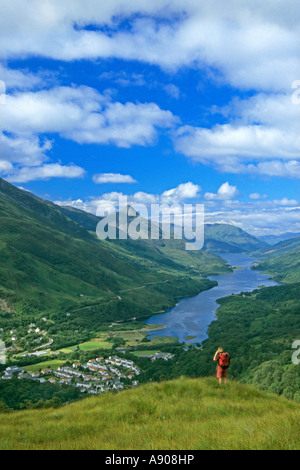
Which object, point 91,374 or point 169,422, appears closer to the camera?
point 169,422

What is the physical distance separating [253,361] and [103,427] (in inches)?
4689

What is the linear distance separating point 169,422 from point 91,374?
11126cm

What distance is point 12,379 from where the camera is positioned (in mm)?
103062

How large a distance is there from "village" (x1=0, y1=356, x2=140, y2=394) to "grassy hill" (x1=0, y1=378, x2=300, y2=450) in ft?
276

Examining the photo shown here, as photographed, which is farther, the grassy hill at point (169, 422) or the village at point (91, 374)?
the village at point (91, 374)

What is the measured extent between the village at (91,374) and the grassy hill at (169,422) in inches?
3315

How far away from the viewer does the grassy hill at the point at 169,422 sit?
9.83 m

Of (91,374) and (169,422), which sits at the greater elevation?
(169,422)

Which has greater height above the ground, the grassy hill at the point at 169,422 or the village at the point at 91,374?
the grassy hill at the point at 169,422

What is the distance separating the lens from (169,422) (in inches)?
500

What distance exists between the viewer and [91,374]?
11400cm
